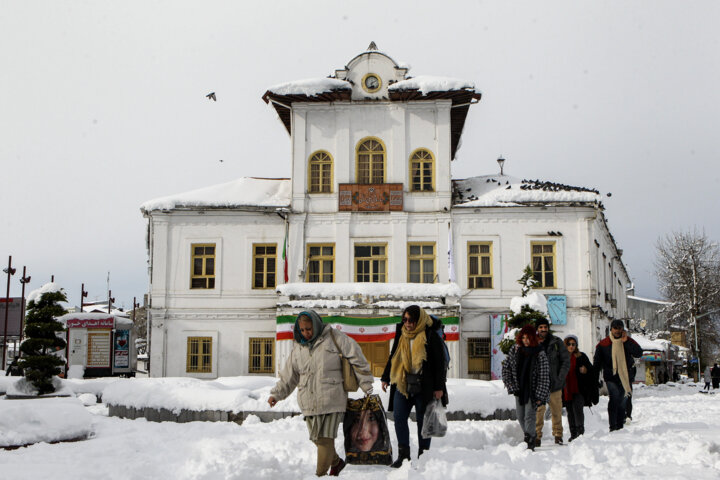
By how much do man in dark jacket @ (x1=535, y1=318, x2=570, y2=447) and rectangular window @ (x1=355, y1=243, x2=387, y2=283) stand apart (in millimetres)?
16318

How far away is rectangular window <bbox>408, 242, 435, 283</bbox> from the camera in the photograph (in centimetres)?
2680

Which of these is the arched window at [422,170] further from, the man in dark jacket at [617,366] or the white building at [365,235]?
the man in dark jacket at [617,366]

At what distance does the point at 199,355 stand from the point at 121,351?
6.83m

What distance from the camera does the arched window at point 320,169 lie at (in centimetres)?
2766

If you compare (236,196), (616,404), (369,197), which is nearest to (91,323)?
(236,196)

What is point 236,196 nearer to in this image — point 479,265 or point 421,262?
point 421,262

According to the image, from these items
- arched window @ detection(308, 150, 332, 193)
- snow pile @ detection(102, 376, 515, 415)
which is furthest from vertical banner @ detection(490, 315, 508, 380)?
snow pile @ detection(102, 376, 515, 415)

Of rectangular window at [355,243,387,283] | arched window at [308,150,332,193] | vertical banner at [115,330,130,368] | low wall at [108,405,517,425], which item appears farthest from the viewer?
vertical banner at [115,330,130,368]

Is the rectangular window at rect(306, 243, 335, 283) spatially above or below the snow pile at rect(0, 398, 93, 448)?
above

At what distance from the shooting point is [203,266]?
28.0 meters

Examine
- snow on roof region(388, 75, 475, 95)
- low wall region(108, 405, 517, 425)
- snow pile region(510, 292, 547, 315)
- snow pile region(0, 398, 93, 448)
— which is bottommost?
low wall region(108, 405, 517, 425)

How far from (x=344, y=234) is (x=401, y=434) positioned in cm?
1890

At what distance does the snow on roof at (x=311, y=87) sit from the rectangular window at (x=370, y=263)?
5.44 metres

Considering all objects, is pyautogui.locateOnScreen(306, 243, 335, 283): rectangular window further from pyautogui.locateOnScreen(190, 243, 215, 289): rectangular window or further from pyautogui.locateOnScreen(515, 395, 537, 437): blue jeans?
pyautogui.locateOnScreen(515, 395, 537, 437): blue jeans
